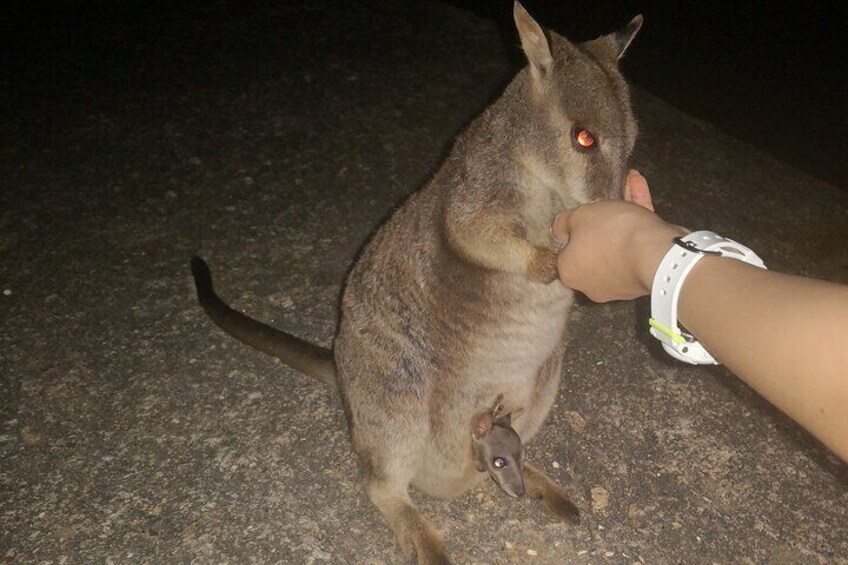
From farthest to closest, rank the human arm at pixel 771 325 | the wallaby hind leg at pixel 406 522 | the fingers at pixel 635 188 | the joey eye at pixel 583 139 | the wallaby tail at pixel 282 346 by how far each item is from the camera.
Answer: the wallaby tail at pixel 282 346, the wallaby hind leg at pixel 406 522, the fingers at pixel 635 188, the joey eye at pixel 583 139, the human arm at pixel 771 325

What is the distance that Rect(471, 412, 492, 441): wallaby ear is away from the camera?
284cm

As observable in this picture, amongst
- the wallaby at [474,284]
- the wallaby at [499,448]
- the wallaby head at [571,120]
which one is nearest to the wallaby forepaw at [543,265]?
the wallaby at [474,284]

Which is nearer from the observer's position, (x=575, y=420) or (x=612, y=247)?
(x=612, y=247)

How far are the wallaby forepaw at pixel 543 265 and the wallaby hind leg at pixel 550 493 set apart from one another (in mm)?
973

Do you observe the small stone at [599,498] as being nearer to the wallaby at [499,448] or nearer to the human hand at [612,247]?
the wallaby at [499,448]

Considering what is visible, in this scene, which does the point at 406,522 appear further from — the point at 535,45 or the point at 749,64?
the point at 749,64

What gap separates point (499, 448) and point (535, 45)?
1.48m

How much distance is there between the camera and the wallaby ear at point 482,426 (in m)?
2.84

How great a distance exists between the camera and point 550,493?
3053mm

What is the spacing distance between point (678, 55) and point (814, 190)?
6.92 ft

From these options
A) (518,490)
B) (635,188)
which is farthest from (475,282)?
(518,490)

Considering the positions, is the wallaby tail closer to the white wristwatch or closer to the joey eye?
the joey eye

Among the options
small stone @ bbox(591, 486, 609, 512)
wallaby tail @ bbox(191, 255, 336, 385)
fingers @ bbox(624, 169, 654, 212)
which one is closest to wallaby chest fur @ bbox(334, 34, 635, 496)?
fingers @ bbox(624, 169, 654, 212)

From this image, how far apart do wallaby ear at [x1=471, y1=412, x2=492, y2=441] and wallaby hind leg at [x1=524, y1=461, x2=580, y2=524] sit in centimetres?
41
